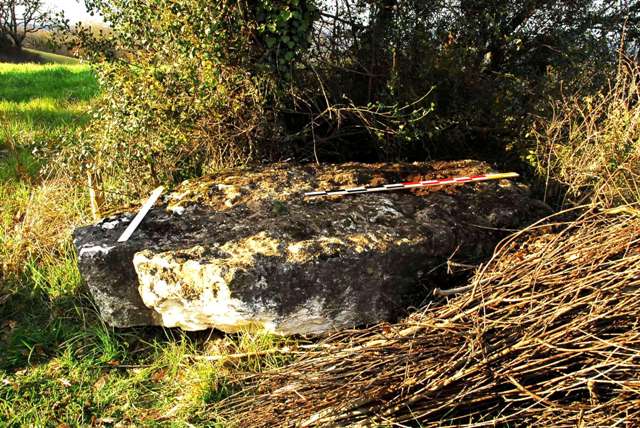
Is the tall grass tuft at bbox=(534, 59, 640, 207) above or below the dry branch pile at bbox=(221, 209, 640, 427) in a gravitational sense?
above

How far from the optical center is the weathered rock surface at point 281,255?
10.2 feet

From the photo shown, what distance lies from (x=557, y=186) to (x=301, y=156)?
A: 7.79 ft

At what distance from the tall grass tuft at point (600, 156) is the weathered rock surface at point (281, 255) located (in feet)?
2.71

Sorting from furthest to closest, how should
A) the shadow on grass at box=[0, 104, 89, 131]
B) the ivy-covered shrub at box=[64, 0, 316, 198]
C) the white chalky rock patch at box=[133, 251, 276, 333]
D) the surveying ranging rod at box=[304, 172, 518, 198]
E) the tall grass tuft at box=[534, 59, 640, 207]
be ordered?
the shadow on grass at box=[0, 104, 89, 131] < the ivy-covered shrub at box=[64, 0, 316, 198] < the tall grass tuft at box=[534, 59, 640, 207] < the surveying ranging rod at box=[304, 172, 518, 198] < the white chalky rock patch at box=[133, 251, 276, 333]

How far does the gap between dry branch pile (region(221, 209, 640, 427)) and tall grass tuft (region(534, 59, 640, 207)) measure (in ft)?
4.53

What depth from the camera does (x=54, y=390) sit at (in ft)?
10.5

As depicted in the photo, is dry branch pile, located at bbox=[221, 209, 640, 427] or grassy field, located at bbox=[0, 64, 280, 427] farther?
grassy field, located at bbox=[0, 64, 280, 427]

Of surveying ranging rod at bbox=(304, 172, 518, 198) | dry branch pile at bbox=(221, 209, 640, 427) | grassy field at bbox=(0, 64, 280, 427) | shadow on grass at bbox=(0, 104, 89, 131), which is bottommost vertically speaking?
grassy field at bbox=(0, 64, 280, 427)

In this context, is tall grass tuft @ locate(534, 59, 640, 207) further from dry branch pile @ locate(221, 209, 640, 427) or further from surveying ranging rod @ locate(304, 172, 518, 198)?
dry branch pile @ locate(221, 209, 640, 427)

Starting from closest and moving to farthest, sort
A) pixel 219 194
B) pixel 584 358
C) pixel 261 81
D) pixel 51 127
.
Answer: pixel 584 358 < pixel 219 194 < pixel 261 81 < pixel 51 127

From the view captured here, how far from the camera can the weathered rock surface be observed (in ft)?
10.2

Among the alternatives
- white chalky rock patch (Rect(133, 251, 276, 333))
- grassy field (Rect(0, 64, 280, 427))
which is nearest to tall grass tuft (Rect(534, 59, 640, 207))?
white chalky rock patch (Rect(133, 251, 276, 333))

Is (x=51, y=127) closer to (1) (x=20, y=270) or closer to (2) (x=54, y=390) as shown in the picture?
(1) (x=20, y=270)

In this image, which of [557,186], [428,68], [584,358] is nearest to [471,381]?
[584,358]
